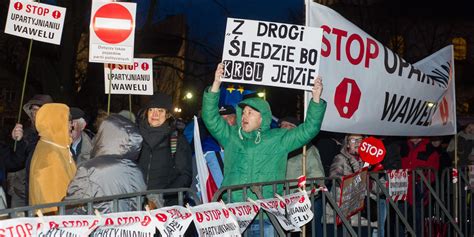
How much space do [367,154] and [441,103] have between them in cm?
242

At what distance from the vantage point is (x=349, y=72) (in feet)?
26.6

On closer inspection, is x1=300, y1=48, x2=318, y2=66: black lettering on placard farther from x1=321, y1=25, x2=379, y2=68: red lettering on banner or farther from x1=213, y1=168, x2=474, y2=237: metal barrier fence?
x1=213, y1=168, x2=474, y2=237: metal barrier fence

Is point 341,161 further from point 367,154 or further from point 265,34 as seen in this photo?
point 265,34

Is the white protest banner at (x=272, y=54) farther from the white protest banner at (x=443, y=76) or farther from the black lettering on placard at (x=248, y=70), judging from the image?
the white protest banner at (x=443, y=76)

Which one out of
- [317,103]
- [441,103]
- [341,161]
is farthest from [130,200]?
[441,103]

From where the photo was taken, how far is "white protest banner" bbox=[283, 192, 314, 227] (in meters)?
6.36

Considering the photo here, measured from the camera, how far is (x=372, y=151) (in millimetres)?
7707

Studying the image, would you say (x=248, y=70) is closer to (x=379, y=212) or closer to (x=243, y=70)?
(x=243, y=70)

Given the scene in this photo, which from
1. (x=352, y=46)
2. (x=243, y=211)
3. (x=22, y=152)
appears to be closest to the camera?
(x=243, y=211)

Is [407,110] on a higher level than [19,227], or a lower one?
higher

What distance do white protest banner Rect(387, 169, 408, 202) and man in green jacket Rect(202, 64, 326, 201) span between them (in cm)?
169

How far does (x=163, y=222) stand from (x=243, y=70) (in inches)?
110

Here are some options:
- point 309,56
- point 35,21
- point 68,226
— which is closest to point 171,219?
point 68,226

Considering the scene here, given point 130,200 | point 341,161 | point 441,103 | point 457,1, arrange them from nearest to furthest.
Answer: point 130,200, point 341,161, point 441,103, point 457,1
